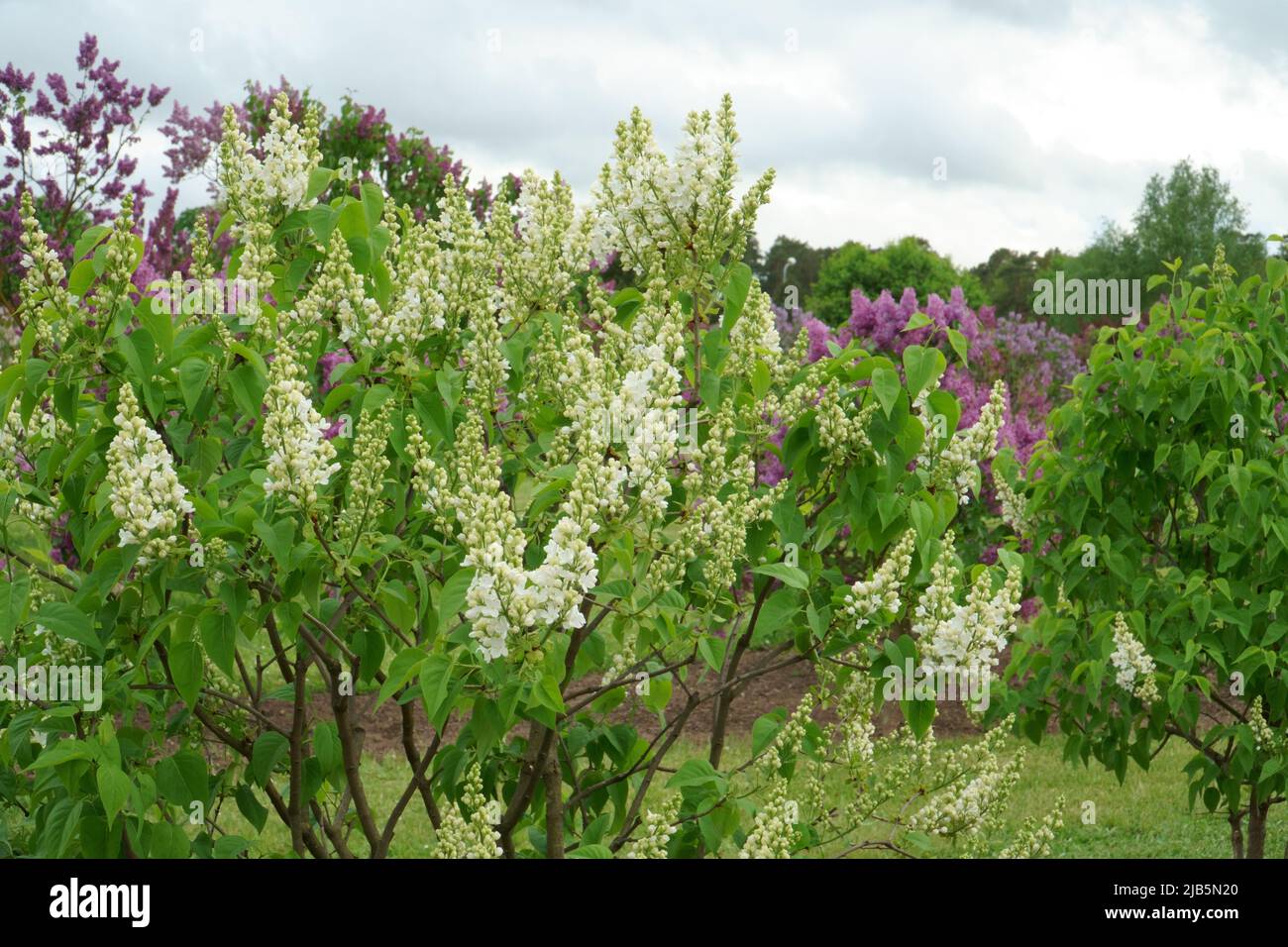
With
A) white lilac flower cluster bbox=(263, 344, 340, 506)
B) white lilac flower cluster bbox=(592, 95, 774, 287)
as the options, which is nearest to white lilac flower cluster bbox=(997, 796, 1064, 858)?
white lilac flower cluster bbox=(592, 95, 774, 287)

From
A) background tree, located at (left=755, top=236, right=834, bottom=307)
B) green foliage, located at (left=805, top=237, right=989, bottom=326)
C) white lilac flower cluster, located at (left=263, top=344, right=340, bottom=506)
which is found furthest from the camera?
background tree, located at (left=755, top=236, right=834, bottom=307)

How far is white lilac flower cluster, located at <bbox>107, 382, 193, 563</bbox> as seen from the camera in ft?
8.96

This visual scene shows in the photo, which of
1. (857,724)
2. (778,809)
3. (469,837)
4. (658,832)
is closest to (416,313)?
(469,837)

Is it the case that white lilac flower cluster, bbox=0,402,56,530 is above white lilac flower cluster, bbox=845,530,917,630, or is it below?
above

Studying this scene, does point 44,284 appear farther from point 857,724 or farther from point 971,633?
point 857,724

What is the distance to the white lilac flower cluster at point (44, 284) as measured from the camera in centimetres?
307

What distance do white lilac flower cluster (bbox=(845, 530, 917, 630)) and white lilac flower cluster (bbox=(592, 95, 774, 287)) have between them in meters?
0.89

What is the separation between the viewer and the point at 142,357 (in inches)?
119

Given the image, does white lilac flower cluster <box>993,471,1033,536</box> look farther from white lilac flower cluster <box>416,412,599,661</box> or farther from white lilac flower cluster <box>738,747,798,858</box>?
white lilac flower cluster <box>416,412,599,661</box>

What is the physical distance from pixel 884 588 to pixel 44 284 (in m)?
2.16
